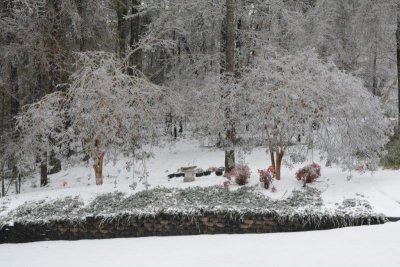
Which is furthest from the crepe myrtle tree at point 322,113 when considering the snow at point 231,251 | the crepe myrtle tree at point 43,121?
the crepe myrtle tree at point 43,121

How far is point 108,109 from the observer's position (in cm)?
837

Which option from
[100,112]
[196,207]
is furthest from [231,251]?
[100,112]

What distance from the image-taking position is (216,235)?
22.7 ft

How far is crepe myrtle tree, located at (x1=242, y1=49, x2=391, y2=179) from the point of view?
7.61 metres

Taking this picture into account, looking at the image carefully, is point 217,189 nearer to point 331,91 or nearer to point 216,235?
point 216,235

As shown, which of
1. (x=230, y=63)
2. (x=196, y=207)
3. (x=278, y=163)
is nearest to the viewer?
(x=196, y=207)

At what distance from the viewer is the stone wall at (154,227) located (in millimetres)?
6910

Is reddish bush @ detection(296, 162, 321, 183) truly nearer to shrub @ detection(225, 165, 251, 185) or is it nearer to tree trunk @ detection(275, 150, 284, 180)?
tree trunk @ detection(275, 150, 284, 180)

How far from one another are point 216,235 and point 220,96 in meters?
3.26

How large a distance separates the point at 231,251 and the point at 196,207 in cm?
162

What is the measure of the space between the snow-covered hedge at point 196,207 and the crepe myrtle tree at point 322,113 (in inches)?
43.1

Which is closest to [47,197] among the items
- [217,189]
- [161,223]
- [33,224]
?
[33,224]

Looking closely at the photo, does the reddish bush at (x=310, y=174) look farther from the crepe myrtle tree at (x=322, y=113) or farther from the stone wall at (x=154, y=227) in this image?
the stone wall at (x=154, y=227)

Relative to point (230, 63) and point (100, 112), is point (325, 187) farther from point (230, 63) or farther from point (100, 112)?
point (100, 112)
